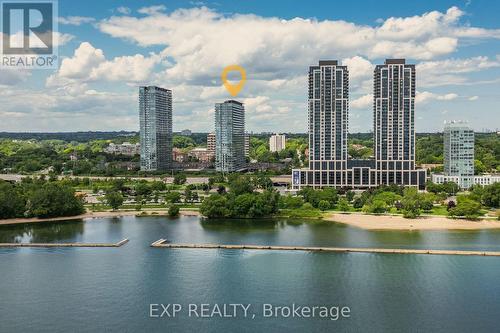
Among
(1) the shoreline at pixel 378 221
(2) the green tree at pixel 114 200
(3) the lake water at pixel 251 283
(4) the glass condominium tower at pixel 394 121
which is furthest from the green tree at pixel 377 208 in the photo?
(2) the green tree at pixel 114 200

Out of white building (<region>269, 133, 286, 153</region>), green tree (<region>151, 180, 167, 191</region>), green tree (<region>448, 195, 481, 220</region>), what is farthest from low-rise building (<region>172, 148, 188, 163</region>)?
green tree (<region>448, 195, 481, 220</region>)

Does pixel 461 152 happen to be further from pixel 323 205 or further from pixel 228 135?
pixel 228 135

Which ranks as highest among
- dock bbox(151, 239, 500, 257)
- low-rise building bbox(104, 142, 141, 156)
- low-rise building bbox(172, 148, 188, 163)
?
low-rise building bbox(104, 142, 141, 156)

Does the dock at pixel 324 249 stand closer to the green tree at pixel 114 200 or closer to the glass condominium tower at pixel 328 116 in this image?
the green tree at pixel 114 200

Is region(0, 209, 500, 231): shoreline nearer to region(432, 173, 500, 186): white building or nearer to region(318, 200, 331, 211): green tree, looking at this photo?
region(318, 200, 331, 211): green tree

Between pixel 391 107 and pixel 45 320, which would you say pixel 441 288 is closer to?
pixel 45 320

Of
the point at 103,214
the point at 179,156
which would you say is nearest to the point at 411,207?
the point at 103,214
